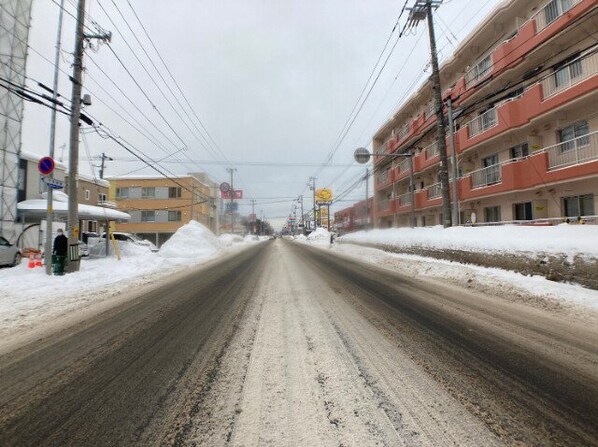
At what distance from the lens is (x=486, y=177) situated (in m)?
21.1

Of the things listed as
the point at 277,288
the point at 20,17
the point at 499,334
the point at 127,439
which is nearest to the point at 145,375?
the point at 127,439

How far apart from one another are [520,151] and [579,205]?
480 cm

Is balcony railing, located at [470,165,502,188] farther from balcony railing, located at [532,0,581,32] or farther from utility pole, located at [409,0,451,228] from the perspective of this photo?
balcony railing, located at [532,0,581,32]

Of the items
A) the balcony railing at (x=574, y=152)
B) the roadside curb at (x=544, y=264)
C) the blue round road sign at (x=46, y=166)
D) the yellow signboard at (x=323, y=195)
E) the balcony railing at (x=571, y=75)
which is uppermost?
the yellow signboard at (x=323, y=195)

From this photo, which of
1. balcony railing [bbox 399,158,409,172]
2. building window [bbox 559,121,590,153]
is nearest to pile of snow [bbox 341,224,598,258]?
building window [bbox 559,121,590,153]

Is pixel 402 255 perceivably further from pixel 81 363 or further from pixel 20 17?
pixel 20 17

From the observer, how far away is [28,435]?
8.06ft

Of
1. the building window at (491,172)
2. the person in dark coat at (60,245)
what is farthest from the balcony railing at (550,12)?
the person in dark coat at (60,245)

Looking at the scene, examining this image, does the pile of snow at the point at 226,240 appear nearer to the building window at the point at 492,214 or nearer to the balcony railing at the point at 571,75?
the building window at the point at 492,214

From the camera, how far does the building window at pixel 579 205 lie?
1502 cm

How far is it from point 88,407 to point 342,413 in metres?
2.05

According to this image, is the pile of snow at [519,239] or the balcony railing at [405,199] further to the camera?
the balcony railing at [405,199]

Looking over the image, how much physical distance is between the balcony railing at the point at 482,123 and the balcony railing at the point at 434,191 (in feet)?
17.8

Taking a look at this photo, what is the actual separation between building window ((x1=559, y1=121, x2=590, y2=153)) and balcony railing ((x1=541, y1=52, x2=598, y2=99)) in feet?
5.76
